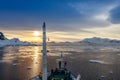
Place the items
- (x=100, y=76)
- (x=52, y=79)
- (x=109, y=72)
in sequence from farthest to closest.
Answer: (x=109, y=72)
(x=100, y=76)
(x=52, y=79)

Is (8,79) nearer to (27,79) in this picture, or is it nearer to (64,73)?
(27,79)

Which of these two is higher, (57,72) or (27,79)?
(57,72)

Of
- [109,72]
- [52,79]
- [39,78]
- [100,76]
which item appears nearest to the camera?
[52,79]

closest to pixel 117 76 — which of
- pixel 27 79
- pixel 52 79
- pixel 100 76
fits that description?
pixel 100 76

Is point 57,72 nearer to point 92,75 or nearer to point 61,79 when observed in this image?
point 61,79

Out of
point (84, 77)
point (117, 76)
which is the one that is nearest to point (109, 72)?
point (117, 76)

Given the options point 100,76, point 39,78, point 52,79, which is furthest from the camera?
point 100,76

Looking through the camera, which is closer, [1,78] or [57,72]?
[57,72]

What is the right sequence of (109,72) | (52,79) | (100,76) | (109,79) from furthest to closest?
(109,72) < (100,76) < (109,79) < (52,79)

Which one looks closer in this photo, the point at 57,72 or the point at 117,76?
the point at 57,72
